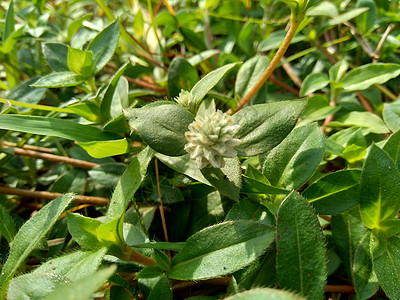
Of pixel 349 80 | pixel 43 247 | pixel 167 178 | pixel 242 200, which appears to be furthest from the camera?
pixel 349 80

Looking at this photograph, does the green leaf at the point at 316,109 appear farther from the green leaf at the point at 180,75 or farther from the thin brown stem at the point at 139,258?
the thin brown stem at the point at 139,258

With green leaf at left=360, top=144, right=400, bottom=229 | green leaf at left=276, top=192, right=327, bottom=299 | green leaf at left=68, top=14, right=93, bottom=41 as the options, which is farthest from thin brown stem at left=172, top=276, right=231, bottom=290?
green leaf at left=68, top=14, right=93, bottom=41

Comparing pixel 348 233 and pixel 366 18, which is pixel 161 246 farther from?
pixel 366 18

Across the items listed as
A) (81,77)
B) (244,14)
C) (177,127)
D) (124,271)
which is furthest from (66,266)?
(244,14)

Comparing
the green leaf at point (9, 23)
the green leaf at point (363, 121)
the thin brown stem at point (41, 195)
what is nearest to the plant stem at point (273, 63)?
the green leaf at point (363, 121)

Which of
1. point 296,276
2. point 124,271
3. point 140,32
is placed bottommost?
point 124,271

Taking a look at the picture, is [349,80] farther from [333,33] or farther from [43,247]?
[43,247]

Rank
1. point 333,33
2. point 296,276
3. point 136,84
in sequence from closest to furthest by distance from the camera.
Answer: point 296,276 → point 136,84 → point 333,33

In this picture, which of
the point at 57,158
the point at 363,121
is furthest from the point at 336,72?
the point at 57,158
